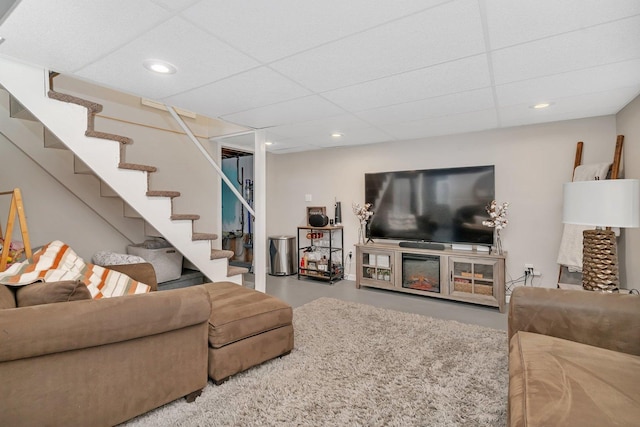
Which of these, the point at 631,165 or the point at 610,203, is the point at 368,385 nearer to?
the point at 610,203

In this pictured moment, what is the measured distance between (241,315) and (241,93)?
1734 mm

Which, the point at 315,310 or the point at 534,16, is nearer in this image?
the point at 534,16

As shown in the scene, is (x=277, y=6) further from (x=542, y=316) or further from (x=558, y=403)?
(x=542, y=316)

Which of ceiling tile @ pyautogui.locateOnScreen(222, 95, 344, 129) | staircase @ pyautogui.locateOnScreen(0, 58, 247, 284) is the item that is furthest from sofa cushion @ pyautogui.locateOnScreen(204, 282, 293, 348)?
ceiling tile @ pyautogui.locateOnScreen(222, 95, 344, 129)

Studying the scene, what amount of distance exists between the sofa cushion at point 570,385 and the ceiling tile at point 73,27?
2229 mm

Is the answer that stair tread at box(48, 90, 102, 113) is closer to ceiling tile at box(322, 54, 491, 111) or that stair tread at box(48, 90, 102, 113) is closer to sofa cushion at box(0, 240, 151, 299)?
sofa cushion at box(0, 240, 151, 299)

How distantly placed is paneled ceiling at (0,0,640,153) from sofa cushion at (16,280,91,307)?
52.3 inches

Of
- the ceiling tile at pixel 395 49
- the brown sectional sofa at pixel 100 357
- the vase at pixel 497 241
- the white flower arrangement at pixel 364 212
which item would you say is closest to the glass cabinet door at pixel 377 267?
the white flower arrangement at pixel 364 212

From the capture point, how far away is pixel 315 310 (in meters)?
3.29

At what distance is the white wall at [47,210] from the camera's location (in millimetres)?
2727

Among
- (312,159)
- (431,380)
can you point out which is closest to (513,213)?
(431,380)

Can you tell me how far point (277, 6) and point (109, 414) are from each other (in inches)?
81.4

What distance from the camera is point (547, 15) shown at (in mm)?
1460

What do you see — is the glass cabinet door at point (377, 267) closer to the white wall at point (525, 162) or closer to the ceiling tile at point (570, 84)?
the white wall at point (525, 162)
